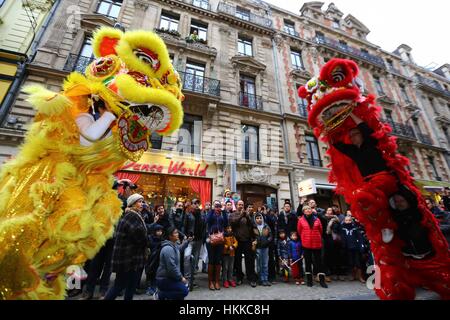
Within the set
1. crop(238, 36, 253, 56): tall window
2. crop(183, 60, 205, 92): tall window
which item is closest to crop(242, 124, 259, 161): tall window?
crop(183, 60, 205, 92): tall window

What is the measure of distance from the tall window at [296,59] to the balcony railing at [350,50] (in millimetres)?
2378

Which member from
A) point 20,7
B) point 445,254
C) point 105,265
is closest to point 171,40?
point 20,7

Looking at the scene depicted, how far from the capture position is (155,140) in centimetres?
996

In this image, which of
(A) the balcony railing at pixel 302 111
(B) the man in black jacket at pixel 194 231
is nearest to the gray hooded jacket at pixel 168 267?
(B) the man in black jacket at pixel 194 231

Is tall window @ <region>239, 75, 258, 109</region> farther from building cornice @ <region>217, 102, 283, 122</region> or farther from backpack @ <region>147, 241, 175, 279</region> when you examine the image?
backpack @ <region>147, 241, 175, 279</region>

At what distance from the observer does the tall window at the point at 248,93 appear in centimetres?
1254

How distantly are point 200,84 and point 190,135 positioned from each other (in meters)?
2.97

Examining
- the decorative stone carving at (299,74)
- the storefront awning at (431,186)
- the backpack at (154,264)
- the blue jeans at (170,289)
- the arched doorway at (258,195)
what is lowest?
the blue jeans at (170,289)

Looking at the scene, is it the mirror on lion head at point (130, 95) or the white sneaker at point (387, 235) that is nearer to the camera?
the mirror on lion head at point (130, 95)

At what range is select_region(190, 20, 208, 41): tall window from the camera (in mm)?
13389

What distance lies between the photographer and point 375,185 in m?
2.21

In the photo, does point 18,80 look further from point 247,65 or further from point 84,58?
point 247,65

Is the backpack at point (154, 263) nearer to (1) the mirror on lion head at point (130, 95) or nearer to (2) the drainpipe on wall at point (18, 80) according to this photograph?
(1) the mirror on lion head at point (130, 95)
